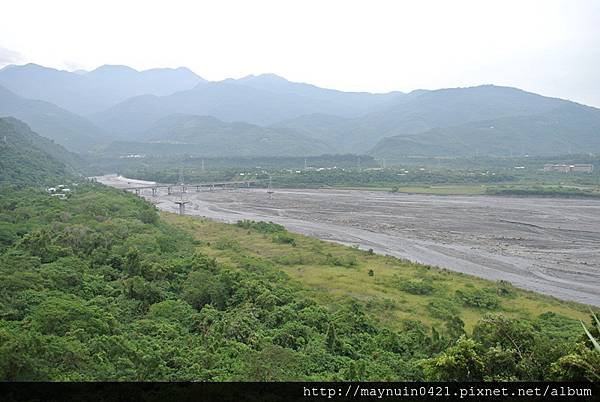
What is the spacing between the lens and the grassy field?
22.1 meters

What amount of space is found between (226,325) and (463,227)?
35.8 m

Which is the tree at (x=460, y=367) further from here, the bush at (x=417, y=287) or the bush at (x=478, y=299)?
the bush at (x=417, y=287)

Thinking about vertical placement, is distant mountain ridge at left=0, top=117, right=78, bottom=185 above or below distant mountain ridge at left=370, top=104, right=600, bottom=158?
below

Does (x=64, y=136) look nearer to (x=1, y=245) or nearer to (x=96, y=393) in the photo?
(x=1, y=245)

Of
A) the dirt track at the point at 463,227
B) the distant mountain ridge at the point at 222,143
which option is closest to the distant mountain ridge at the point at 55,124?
the distant mountain ridge at the point at 222,143

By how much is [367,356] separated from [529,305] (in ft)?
41.3

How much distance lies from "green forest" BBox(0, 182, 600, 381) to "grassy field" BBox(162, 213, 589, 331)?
6.7 inches

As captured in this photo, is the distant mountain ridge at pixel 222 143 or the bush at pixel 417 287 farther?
the distant mountain ridge at pixel 222 143

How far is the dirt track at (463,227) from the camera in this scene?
3139cm

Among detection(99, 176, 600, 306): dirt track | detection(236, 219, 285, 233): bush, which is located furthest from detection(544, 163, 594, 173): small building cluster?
detection(236, 219, 285, 233): bush

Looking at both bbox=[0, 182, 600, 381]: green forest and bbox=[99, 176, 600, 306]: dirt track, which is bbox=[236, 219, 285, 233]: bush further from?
bbox=[0, 182, 600, 381]: green forest

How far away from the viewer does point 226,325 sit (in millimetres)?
15016

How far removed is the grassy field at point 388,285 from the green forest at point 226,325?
0.56ft

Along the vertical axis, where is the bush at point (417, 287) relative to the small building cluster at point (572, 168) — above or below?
below
